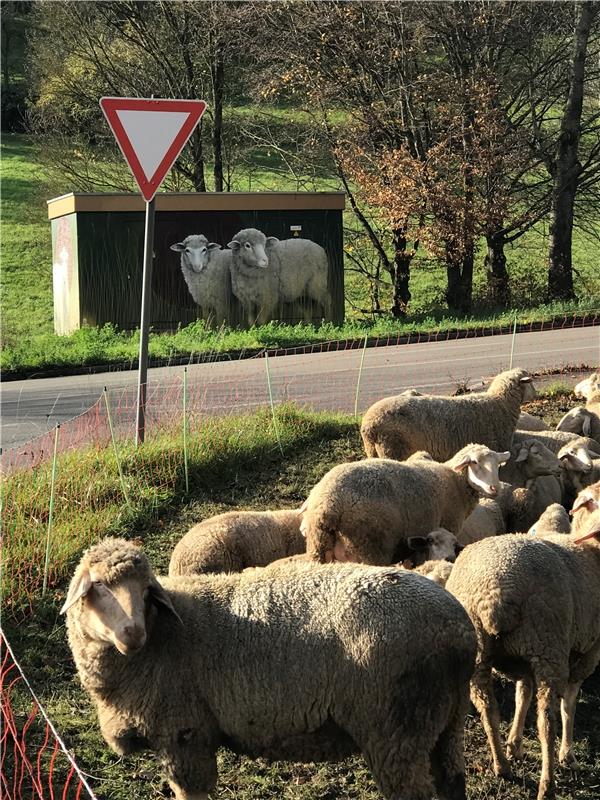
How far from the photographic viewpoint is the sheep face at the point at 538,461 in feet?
30.8

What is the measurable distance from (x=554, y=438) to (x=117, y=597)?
21.2 ft

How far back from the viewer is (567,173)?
75.7 ft

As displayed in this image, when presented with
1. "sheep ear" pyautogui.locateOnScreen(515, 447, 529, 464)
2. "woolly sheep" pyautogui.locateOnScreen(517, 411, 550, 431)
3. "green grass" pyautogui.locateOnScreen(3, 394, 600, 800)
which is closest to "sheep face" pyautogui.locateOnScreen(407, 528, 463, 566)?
"green grass" pyautogui.locateOnScreen(3, 394, 600, 800)

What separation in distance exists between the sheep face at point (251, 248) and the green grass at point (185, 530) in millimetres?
9501

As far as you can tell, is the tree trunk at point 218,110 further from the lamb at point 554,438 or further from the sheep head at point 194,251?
the lamb at point 554,438

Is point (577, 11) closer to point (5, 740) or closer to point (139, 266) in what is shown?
point (139, 266)

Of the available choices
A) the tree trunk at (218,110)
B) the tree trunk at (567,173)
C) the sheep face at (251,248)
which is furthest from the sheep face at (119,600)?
the tree trunk at (218,110)

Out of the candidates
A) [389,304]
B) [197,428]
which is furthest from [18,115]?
[197,428]

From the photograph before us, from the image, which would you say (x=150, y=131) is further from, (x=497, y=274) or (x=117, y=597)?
(x=497, y=274)

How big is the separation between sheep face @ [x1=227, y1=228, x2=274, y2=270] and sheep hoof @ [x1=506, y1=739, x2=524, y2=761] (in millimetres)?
16231

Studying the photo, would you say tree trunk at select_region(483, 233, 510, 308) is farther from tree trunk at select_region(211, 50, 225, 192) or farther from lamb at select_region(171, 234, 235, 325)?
tree trunk at select_region(211, 50, 225, 192)

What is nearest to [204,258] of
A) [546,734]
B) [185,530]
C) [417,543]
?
[185,530]

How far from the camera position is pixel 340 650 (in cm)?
471

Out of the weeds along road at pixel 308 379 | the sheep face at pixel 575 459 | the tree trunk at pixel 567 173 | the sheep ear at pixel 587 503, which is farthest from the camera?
the tree trunk at pixel 567 173
